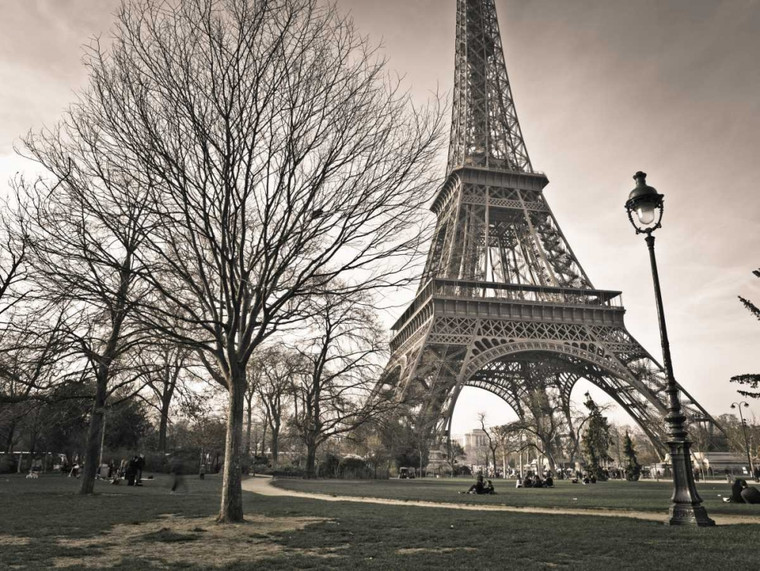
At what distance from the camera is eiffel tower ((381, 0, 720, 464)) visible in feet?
134

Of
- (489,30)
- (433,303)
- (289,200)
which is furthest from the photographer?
(489,30)

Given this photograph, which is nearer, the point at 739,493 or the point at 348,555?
the point at 348,555

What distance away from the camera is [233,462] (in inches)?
421

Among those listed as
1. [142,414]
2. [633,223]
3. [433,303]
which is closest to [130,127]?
[633,223]

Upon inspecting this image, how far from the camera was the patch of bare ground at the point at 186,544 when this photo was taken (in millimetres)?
6730

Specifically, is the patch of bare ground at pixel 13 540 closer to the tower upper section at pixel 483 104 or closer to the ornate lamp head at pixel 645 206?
the ornate lamp head at pixel 645 206

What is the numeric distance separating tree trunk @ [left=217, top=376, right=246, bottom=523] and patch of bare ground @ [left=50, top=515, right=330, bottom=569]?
1.08 feet

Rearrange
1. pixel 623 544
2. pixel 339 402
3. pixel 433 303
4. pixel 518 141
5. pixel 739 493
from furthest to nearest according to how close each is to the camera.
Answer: pixel 518 141 < pixel 433 303 < pixel 339 402 < pixel 739 493 < pixel 623 544

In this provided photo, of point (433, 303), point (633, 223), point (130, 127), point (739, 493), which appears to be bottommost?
point (739, 493)

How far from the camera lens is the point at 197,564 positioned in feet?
21.3

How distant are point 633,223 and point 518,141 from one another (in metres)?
44.6

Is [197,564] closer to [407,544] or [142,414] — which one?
[407,544]

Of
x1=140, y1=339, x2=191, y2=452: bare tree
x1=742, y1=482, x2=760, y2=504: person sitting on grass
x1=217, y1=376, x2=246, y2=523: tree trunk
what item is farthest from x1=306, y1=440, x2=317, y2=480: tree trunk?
x1=742, y1=482, x2=760, y2=504: person sitting on grass

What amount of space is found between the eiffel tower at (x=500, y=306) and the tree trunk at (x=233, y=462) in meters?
21.1
